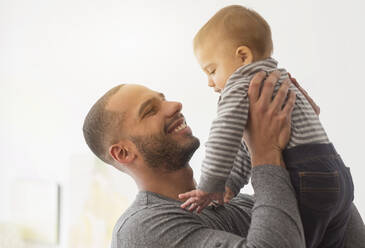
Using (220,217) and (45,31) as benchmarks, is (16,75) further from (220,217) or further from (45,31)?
(220,217)

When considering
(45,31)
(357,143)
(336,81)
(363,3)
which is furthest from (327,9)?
(45,31)

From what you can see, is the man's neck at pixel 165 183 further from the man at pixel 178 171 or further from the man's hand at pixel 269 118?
the man's hand at pixel 269 118

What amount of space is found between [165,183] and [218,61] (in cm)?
40

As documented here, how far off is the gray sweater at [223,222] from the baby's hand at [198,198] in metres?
0.02

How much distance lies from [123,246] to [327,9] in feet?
4.76

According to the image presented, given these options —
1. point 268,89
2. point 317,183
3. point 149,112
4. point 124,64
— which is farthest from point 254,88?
point 124,64

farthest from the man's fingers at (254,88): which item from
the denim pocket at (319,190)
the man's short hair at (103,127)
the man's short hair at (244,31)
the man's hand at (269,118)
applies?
the man's short hair at (103,127)

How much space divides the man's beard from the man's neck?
42 mm

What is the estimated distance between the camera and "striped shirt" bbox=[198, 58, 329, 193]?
1.11 metres

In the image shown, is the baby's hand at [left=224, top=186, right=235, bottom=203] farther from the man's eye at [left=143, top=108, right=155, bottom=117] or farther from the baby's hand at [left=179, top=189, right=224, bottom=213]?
the man's eye at [left=143, top=108, right=155, bottom=117]

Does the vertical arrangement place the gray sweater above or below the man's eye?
below

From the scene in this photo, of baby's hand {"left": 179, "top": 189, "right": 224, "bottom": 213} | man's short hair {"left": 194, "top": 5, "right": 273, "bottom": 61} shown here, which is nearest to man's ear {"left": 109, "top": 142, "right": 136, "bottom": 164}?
baby's hand {"left": 179, "top": 189, "right": 224, "bottom": 213}

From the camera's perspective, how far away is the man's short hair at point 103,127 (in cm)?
141

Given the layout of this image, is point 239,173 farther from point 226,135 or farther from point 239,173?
point 226,135
